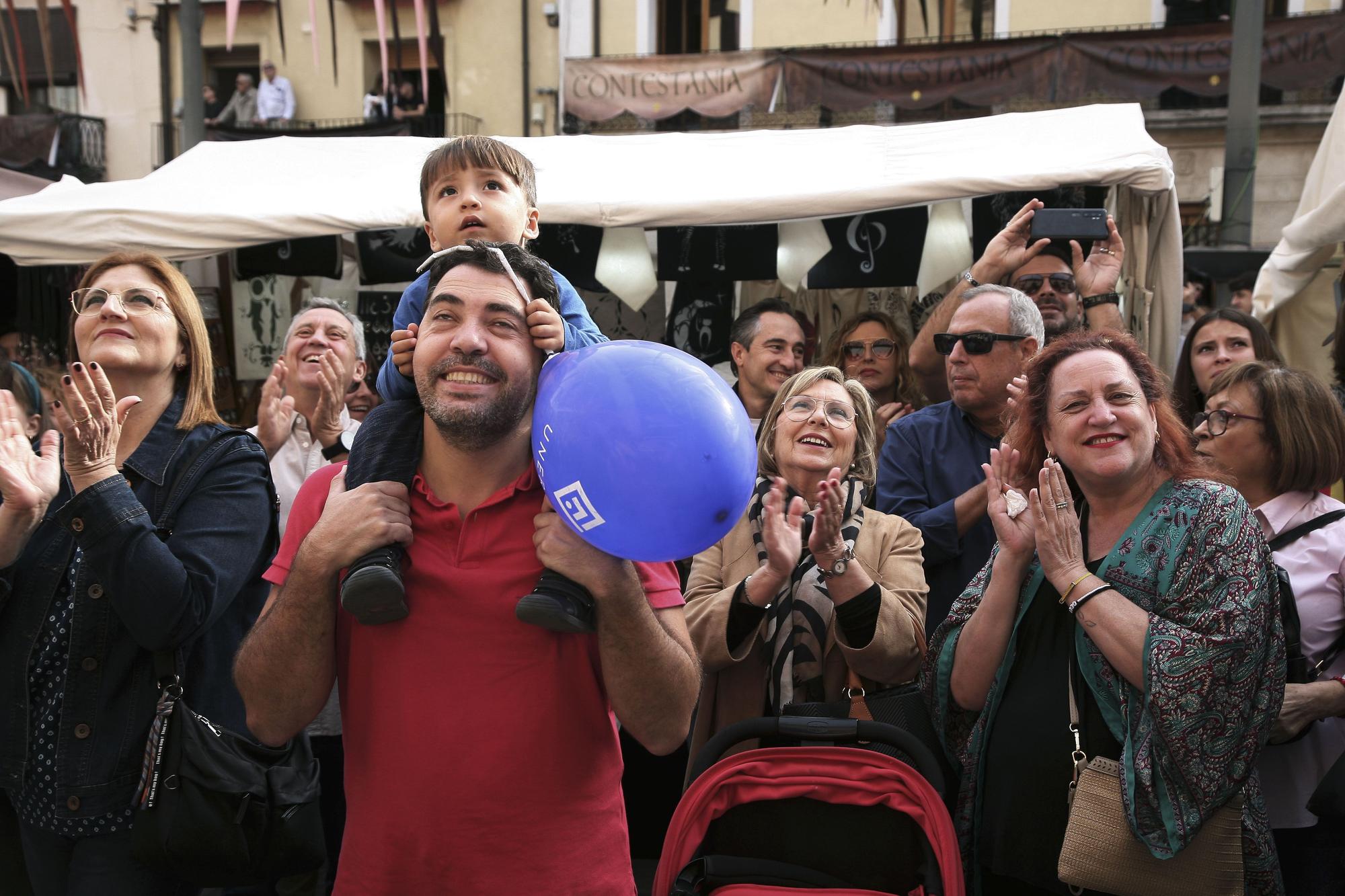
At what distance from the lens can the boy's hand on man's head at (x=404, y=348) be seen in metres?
2.15

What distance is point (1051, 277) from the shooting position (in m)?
4.51

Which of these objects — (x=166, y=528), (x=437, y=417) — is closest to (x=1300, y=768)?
(x=437, y=417)

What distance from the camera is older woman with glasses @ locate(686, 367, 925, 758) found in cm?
288

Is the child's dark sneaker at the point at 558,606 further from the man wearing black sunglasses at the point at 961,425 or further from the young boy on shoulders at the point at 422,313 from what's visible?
the man wearing black sunglasses at the point at 961,425

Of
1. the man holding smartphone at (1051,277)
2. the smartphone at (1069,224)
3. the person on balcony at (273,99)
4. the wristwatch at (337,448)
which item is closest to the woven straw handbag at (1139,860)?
the man holding smartphone at (1051,277)

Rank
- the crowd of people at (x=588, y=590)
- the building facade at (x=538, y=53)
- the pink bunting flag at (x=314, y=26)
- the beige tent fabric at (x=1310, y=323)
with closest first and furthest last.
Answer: the crowd of people at (x=588, y=590) < the beige tent fabric at (x=1310, y=323) < the pink bunting flag at (x=314, y=26) < the building facade at (x=538, y=53)

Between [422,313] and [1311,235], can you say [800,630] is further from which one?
[1311,235]

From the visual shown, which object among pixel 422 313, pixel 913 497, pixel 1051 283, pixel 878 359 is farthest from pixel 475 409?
pixel 878 359

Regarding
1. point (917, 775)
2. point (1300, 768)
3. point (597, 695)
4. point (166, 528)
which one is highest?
point (166, 528)

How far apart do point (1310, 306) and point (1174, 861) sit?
4.92 metres

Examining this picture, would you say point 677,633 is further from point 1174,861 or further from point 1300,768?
point 1300,768

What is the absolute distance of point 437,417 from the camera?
1.98 metres

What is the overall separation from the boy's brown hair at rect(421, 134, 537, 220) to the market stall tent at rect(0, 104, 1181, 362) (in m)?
2.31

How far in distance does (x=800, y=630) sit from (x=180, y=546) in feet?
5.21
